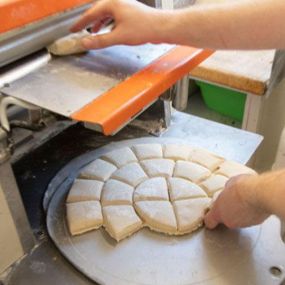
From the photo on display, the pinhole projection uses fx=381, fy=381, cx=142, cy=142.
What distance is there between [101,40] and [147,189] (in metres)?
0.35

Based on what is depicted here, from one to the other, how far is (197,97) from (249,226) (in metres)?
1.34

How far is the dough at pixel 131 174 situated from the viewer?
3.00 ft

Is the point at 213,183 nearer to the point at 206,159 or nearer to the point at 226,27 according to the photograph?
the point at 206,159

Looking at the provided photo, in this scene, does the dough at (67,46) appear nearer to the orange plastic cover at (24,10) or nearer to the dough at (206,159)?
the orange plastic cover at (24,10)

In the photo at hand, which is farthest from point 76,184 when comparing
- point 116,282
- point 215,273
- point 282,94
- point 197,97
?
point 197,97

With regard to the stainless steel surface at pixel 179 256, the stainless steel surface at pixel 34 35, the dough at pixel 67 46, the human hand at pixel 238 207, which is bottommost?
the stainless steel surface at pixel 179 256

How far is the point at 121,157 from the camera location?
0.99m

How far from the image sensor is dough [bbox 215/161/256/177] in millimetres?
931

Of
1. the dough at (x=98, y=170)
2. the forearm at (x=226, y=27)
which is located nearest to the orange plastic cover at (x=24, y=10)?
the forearm at (x=226, y=27)

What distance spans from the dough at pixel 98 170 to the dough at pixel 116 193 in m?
0.03

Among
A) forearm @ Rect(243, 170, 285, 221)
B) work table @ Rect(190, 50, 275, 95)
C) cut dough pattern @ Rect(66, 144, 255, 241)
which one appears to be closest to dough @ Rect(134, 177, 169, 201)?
cut dough pattern @ Rect(66, 144, 255, 241)

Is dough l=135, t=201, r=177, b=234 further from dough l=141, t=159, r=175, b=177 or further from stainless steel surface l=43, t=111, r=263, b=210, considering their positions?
stainless steel surface l=43, t=111, r=263, b=210

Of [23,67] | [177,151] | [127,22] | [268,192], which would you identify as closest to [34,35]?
[23,67]

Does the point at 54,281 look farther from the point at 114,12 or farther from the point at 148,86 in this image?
the point at 114,12
